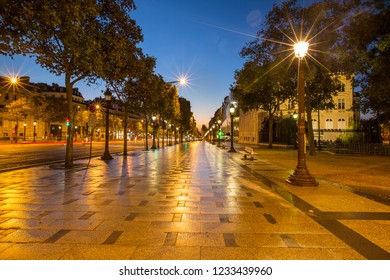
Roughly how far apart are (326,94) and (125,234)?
3287 cm

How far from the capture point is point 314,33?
23766 mm

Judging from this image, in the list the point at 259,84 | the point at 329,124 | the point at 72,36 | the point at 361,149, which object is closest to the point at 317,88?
the point at 259,84

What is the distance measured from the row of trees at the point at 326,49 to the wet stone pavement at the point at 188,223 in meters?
10.4

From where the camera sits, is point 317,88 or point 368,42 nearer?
point 368,42

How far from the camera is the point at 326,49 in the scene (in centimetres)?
2348

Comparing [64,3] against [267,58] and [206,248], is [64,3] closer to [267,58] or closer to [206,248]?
[206,248]

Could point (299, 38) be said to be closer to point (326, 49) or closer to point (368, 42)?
point (326, 49)

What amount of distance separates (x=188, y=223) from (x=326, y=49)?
2237 cm

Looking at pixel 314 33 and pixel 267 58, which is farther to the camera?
pixel 267 58

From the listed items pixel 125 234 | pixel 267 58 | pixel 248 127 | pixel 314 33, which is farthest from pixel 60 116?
pixel 125 234

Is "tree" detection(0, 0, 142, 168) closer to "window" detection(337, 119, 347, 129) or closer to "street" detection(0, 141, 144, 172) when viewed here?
"street" detection(0, 141, 144, 172)

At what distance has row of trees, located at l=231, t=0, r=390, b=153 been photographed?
16.7 metres

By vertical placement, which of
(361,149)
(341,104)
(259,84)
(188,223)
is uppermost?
(341,104)

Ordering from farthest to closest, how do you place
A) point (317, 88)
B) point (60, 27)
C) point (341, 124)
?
point (341, 124) → point (317, 88) → point (60, 27)
